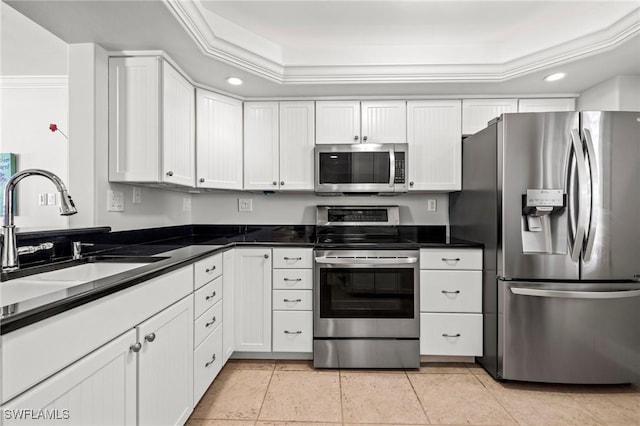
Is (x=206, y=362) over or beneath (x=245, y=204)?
beneath

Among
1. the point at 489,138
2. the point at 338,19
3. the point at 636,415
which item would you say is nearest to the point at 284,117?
the point at 338,19

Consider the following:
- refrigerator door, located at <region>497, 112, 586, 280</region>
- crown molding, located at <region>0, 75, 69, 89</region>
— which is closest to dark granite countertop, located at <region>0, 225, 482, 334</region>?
refrigerator door, located at <region>497, 112, 586, 280</region>

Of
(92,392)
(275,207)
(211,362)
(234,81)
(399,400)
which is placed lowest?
(399,400)

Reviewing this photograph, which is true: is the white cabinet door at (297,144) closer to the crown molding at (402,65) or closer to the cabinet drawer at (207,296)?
the crown molding at (402,65)

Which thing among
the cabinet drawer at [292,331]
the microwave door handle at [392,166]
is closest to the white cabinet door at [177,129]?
the cabinet drawer at [292,331]

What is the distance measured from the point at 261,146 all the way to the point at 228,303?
1325 mm

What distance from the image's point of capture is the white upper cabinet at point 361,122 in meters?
2.66

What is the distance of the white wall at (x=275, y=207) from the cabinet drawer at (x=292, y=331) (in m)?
0.94

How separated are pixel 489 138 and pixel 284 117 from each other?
161 cm

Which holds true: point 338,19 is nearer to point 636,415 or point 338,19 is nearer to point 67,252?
point 67,252

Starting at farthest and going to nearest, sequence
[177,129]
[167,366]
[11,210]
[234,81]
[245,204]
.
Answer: [245,204] → [234,81] → [177,129] → [167,366] → [11,210]

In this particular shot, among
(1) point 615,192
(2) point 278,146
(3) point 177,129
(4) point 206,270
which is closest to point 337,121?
(2) point 278,146

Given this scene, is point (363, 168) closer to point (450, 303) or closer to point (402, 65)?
point (402, 65)

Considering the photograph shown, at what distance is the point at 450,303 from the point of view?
91.2 inches
